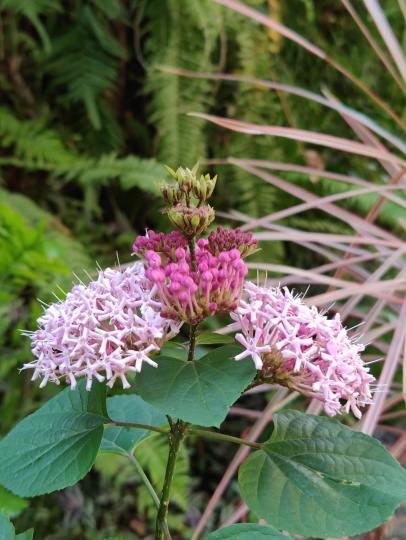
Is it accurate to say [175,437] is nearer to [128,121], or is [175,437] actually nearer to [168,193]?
[168,193]

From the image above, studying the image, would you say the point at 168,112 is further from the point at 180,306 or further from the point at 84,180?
the point at 180,306

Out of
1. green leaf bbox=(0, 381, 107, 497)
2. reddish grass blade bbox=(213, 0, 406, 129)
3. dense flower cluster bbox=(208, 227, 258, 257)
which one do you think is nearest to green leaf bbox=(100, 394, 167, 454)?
green leaf bbox=(0, 381, 107, 497)

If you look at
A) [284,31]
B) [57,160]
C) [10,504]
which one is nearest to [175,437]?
[10,504]

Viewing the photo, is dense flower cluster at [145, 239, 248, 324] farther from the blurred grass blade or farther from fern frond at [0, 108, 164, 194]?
fern frond at [0, 108, 164, 194]

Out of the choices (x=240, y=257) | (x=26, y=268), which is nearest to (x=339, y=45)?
(x=26, y=268)

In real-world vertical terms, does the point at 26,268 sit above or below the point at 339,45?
below

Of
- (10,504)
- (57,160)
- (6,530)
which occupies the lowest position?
(10,504)

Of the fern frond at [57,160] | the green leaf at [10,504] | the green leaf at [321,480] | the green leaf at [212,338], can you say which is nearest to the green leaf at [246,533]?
the green leaf at [321,480]
